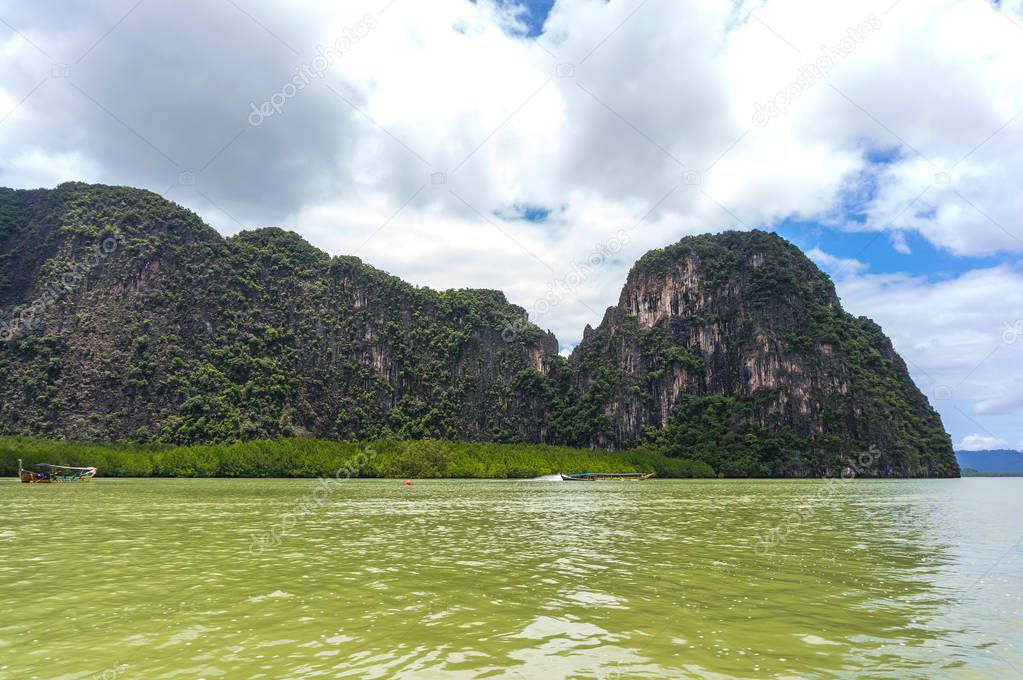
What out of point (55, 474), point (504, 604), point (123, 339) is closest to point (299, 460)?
point (55, 474)

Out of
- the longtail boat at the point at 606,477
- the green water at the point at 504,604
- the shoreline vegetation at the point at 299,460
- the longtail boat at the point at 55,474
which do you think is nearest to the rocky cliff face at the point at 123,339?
the shoreline vegetation at the point at 299,460

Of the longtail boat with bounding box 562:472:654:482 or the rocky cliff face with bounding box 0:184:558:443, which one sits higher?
the rocky cliff face with bounding box 0:184:558:443

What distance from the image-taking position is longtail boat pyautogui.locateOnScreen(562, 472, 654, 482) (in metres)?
127

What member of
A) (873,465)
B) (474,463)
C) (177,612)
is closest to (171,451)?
(474,463)

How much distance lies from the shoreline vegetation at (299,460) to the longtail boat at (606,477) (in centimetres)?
763

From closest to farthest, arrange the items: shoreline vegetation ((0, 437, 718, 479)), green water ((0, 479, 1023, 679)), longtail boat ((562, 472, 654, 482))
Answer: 1. green water ((0, 479, 1023, 679))
2. shoreline vegetation ((0, 437, 718, 479))
3. longtail boat ((562, 472, 654, 482))

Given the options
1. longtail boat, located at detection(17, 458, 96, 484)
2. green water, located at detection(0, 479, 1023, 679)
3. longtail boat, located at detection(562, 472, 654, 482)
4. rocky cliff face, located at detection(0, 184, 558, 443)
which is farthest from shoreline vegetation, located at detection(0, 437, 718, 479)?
green water, located at detection(0, 479, 1023, 679)

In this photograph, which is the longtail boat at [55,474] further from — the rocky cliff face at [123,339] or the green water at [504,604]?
the rocky cliff face at [123,339]

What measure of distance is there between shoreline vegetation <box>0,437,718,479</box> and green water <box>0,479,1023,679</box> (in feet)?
290

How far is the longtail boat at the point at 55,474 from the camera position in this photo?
77.8 metres

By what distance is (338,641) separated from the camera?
34.4 ft

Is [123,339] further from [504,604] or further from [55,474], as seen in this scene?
[504,604]

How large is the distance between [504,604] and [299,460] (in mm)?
110346

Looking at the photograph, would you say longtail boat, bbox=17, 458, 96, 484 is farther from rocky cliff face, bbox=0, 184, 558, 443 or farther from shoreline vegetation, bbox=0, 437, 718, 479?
rocky cliff face, bbox=0, 184, 558, 443
